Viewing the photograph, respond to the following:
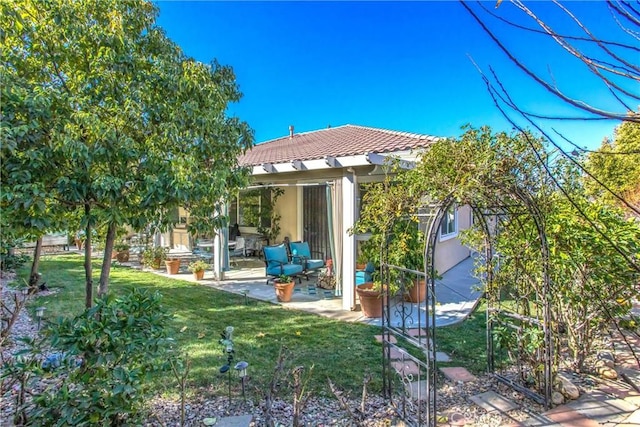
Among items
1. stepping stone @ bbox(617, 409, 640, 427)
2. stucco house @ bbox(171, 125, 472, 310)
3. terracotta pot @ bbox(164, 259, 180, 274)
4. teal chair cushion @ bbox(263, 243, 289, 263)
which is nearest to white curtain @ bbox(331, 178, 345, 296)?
stucco house @ bbox(171, 125, 472, 310)

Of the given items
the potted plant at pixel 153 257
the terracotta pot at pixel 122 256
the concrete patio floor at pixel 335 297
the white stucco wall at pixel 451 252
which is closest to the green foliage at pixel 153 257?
the potted plant at pixel 153 257

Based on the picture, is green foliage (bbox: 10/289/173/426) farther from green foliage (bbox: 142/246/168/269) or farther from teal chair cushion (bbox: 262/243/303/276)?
green foliage (bbox: 142/246/168/269)

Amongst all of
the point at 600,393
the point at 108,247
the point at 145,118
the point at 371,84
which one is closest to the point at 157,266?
the point at 108,247

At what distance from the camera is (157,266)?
1162 centimetres

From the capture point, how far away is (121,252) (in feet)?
41.9

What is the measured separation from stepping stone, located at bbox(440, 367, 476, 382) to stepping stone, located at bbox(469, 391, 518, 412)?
1.19ft

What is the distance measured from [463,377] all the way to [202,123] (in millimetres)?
4331

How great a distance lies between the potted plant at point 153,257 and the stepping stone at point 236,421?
9356 millimetres

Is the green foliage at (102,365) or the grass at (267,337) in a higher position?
the green foliage at (102,365)

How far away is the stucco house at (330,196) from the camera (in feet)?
23.8

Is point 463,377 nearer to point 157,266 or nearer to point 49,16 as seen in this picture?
point 49,16

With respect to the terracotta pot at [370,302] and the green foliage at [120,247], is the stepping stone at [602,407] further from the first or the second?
the green foliage at [120,247]

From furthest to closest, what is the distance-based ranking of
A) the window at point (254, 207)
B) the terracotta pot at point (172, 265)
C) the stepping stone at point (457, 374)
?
the window at point (254, 207)
the terracotta pot at point (172, 265)
the stepping stone at point (457, 374)

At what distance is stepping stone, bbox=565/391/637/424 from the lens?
3398mm
